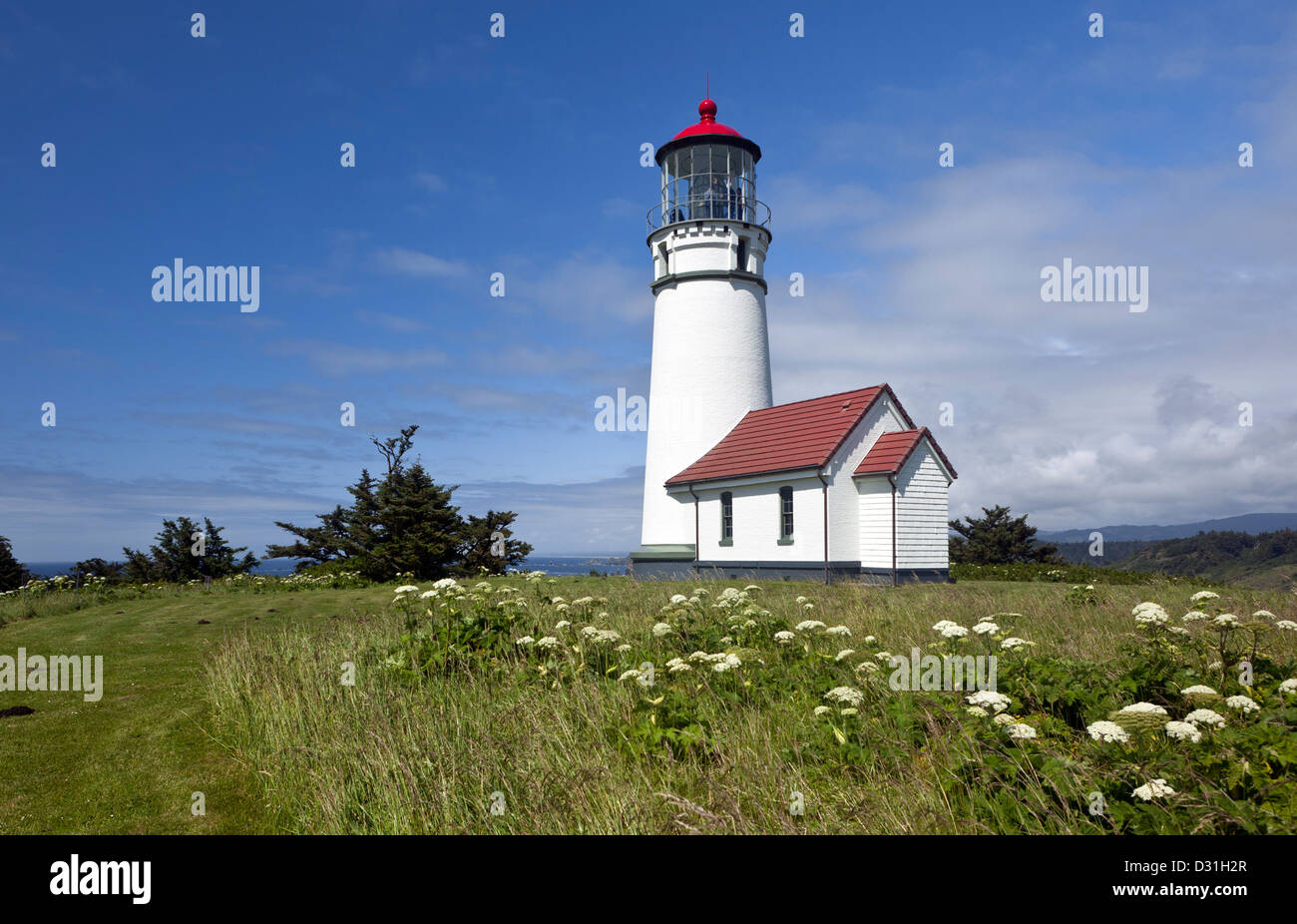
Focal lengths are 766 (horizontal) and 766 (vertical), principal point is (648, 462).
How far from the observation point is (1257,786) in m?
3.99

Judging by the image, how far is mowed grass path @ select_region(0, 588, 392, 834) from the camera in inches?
223

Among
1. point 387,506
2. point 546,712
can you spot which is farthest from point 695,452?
point 546,712

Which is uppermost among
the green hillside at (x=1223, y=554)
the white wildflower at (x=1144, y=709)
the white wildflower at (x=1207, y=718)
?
the white wildflower at (x=1144, y=709)

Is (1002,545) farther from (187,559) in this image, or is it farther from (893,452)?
(187,559)

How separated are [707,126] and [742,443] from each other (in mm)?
12035

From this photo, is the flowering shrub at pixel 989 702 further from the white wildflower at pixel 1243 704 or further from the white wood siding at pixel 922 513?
the white wood siding at pixel 922 513

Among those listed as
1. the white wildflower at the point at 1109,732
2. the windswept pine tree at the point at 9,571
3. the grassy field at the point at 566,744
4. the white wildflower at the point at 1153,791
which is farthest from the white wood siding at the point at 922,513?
the windswept pine tree at the point at 9,571

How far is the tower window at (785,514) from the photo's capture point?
25062mm

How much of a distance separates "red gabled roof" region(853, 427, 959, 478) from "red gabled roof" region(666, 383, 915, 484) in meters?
1.25

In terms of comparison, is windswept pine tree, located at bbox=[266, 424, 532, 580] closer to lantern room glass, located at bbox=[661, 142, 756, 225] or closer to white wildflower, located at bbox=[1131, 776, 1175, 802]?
lantern room glass, located at bbox=[661, 142, 756, 225]

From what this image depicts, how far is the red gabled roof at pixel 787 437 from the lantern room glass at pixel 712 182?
7.48m
